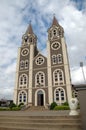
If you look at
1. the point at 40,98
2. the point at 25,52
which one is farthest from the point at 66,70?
the point at 25,52

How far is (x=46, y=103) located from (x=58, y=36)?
16.3 m

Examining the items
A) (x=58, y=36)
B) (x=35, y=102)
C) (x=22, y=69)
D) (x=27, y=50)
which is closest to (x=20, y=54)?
(x=27, y=50)

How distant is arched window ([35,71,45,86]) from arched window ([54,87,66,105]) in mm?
3557

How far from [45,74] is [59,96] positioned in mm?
5731

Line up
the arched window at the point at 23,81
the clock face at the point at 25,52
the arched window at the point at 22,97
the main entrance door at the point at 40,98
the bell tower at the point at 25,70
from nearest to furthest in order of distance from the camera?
the main entrance door at the point at 40,98 < the arched window at the point at 22,97 < the bell tower at the point at 25,70 < the arched window at the point at 23,81 < the clock face at the point at 25,52

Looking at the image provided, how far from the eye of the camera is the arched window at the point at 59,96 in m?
26.3

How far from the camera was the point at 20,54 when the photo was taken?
3475 centimetres

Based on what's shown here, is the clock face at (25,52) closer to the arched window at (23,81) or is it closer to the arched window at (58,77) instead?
the arched window at (23,81)

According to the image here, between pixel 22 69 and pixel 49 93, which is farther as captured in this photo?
pixel 22 69

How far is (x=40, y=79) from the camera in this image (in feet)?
96.7

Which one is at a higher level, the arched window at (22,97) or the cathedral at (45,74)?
the cathedral at (45,74)

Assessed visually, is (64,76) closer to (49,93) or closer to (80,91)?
(49,93)

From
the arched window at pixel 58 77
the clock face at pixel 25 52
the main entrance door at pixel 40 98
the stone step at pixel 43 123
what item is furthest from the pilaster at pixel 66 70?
the stone step at pixel 43 123

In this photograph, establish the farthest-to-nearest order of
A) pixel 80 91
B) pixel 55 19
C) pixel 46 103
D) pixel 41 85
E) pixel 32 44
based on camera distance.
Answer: pixel 55 19 → pixel 32 44 → pixel 41 85 → pixel 46 103 → pixel 80 91
